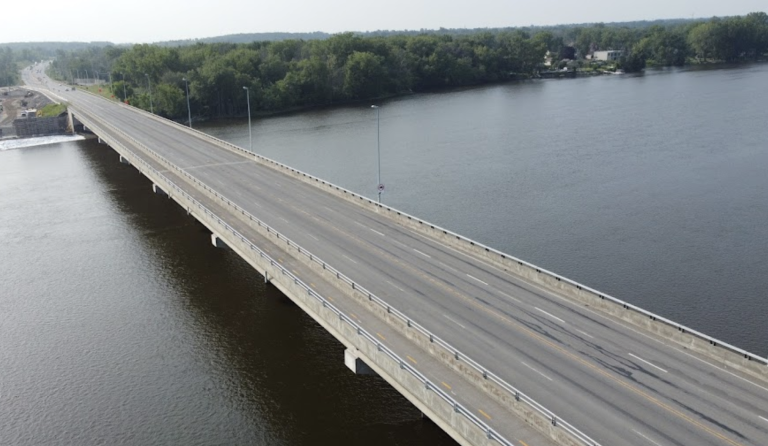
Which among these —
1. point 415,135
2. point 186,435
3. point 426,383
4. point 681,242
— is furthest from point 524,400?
point 415,135

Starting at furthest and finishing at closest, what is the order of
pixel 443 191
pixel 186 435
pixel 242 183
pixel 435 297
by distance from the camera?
pixel 443 191 → pixel 242 183 → pixel 435 297 → pixel 186 435

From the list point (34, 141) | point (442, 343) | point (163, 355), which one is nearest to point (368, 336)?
point (442, 343)

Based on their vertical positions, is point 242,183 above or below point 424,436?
above

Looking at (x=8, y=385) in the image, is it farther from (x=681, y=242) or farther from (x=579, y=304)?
(x=681, y=242)

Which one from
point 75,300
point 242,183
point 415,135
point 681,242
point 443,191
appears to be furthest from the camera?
point 415,135

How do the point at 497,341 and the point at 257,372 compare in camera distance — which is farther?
the point at 257,372

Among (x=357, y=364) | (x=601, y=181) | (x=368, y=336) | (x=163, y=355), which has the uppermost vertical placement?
(x=368, y=336)

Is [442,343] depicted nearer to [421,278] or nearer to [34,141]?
[421,278]

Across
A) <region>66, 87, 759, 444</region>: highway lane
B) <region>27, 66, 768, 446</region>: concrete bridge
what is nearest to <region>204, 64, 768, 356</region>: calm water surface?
<region>27, 66, 768, 446</region>: concrete bridge

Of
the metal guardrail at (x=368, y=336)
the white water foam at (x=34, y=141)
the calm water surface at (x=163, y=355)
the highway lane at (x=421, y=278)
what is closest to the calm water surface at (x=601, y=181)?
the highway lane at (x=421, y=278)
